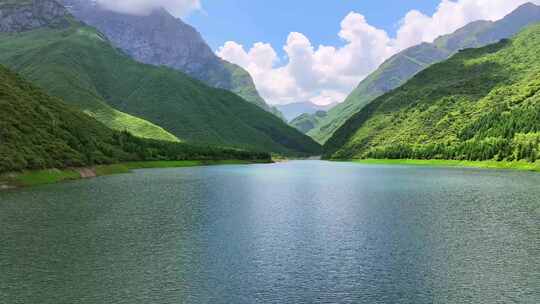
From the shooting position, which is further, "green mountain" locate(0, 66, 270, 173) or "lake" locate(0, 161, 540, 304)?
"green mountain" locate(0, 66, 270, 173)

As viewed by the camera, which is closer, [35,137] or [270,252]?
[270,252]

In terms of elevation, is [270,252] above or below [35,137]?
below

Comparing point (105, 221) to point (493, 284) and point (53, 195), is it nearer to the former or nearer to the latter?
point (53, 195)

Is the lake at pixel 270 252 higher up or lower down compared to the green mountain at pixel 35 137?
lower down

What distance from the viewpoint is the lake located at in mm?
33438

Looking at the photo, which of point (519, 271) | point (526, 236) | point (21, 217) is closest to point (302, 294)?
point (519, 271)

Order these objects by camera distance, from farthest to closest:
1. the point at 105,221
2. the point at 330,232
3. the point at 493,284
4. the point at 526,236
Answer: the point at 105,221
the point at 330,232
the point at 526,236
the point at 493,284

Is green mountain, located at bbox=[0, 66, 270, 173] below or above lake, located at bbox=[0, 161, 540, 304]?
above

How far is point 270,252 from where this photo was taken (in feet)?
152

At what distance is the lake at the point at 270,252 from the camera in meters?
33.4

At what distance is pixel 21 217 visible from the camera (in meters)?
66.8

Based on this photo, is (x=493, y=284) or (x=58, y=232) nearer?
(x=493, y=284)

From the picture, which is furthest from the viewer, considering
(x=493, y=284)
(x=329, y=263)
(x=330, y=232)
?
(x=330, y=232)

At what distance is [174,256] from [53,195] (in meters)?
64.9
